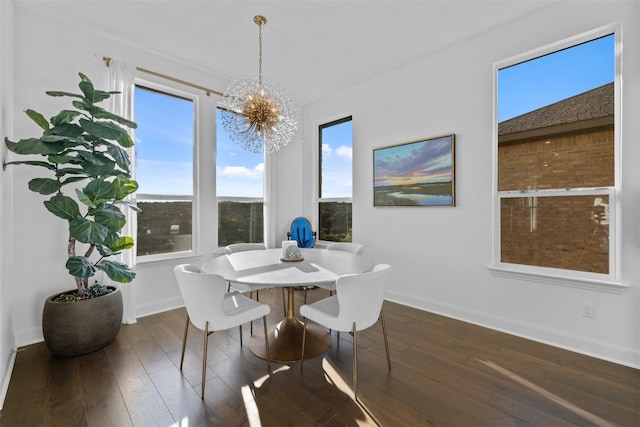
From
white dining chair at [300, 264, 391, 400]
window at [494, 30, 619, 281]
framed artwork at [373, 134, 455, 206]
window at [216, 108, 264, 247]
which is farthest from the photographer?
window at [216, 108, 264, 247]

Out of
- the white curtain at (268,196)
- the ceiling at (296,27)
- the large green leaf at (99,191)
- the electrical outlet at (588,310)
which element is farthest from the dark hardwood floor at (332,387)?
the ceiling at (296,27)

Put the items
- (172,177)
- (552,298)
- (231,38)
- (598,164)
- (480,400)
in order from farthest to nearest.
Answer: (172,177)
(231,38)
(552,298)
(598,164)
(480,400)

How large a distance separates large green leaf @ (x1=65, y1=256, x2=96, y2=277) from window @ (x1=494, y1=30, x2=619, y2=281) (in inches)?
147

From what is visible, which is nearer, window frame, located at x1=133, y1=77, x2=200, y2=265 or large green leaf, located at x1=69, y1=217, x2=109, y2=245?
large green leaf, located at x1=69, y1=217, x2=109, y2=245

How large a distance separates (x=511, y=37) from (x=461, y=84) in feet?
1.83

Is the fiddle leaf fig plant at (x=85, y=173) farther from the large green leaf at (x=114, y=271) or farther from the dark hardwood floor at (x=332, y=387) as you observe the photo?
the dark hardwood floor at (x=332, y=387)

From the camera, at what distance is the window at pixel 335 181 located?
4367 mm

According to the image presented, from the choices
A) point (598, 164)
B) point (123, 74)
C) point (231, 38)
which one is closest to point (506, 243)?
point (598, 164)

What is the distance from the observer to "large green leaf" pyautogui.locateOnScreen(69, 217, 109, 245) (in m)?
2.21

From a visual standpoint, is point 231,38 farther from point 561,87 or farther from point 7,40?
point 561,87

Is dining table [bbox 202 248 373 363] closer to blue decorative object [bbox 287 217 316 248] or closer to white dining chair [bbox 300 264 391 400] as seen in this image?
white dining chair [bbox 300 264 391 400]

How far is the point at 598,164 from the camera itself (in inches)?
93.2

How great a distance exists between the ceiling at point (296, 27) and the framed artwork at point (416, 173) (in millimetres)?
1075

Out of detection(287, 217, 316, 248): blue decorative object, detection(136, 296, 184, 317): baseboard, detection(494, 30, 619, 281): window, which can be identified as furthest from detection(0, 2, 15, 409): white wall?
detection(494, 30, 619, 281): window
